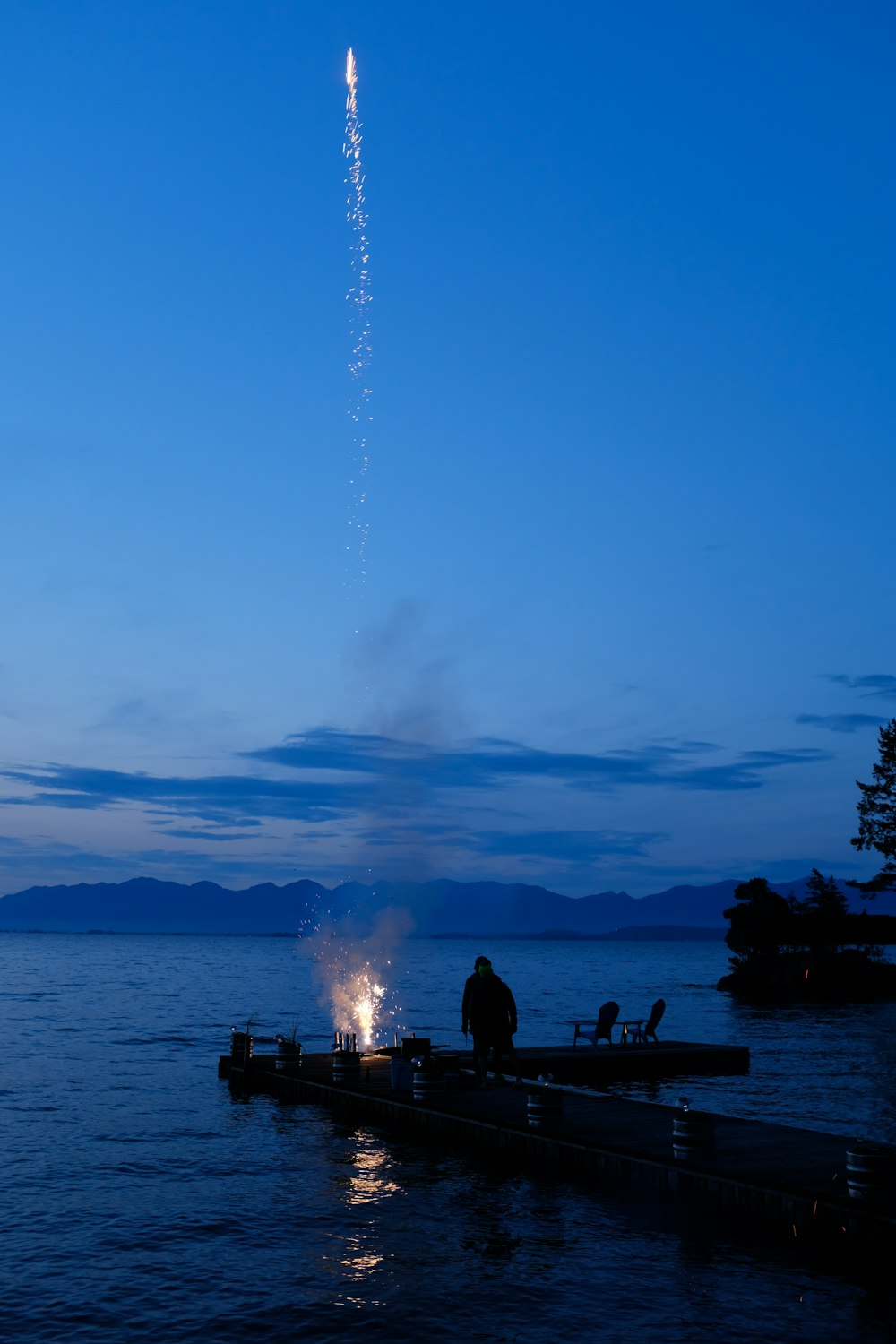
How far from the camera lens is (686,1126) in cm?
1936

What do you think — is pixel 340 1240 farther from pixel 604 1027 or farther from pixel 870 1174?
pixel 604 1027

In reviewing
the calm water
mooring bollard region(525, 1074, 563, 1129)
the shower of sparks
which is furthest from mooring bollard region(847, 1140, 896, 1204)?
the shower of sparks

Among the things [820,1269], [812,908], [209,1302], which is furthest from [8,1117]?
[812,908]

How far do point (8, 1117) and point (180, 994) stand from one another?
68206 millimetres

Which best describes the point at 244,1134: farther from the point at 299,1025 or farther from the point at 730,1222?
the point at 299,1025

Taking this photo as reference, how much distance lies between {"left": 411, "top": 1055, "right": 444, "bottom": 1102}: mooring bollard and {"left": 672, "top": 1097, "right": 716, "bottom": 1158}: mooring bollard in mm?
8201

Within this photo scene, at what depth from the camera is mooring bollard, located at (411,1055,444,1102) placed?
86.8 feet

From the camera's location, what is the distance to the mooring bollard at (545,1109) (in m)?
22.7

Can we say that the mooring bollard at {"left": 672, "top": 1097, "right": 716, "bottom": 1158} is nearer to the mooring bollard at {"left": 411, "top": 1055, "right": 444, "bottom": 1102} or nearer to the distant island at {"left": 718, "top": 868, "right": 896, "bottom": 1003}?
the mooring bollard at {"left": 411, "top": 1055, "right": 444, "bottom": 1102}

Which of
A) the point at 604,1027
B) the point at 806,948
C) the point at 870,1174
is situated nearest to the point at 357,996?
the point at 806,948

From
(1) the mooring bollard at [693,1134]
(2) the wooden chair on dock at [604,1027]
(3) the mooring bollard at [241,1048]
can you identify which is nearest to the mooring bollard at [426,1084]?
(1) the mooring bollard at [693,1134]

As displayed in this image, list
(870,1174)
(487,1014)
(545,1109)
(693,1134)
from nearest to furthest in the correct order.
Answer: (870,1174) → (693,1134) → (545,1109) → (487,1014)

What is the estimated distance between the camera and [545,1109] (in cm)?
2275

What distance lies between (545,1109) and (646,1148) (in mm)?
2642
